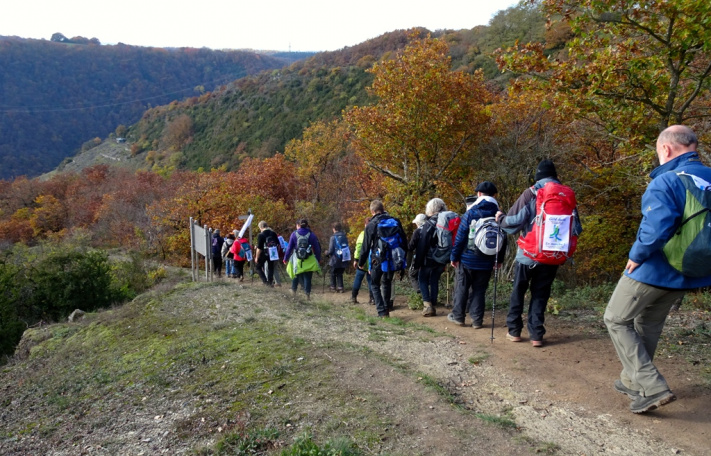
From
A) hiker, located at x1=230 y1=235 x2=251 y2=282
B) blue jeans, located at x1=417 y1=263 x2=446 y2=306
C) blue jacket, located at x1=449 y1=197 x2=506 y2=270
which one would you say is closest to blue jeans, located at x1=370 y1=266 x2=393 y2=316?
blue jeans, located at x1=417 y1=263 x2=446 y2=306

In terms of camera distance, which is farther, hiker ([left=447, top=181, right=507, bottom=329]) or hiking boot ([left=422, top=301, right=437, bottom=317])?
hiking boot ([left=422, top=301, right=437, bottom=317])

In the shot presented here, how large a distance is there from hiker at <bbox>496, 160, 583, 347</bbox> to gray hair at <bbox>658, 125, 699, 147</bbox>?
4.30 ft

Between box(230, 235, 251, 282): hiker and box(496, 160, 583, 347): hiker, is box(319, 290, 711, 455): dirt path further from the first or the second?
box(230, 235, 251, 282): hiker

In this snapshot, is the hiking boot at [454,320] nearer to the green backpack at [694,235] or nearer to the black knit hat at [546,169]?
the black knit hat at [546,169]

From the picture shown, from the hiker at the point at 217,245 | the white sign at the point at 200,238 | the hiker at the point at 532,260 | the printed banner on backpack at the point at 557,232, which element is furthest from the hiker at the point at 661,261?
the hiker at the point at 217,245

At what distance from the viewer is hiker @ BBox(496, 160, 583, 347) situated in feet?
15.9

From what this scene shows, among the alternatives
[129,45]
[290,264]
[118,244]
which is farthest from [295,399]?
[129,45]

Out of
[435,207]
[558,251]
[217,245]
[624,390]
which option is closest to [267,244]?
[217,245]

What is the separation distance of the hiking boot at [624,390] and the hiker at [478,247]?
206 cm

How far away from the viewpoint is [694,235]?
312 centimetres

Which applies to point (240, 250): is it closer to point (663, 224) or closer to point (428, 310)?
point (428, 310)

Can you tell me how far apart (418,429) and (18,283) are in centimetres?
1176

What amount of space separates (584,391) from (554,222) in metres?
1.55

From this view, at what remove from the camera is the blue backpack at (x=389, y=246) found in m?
7.06
